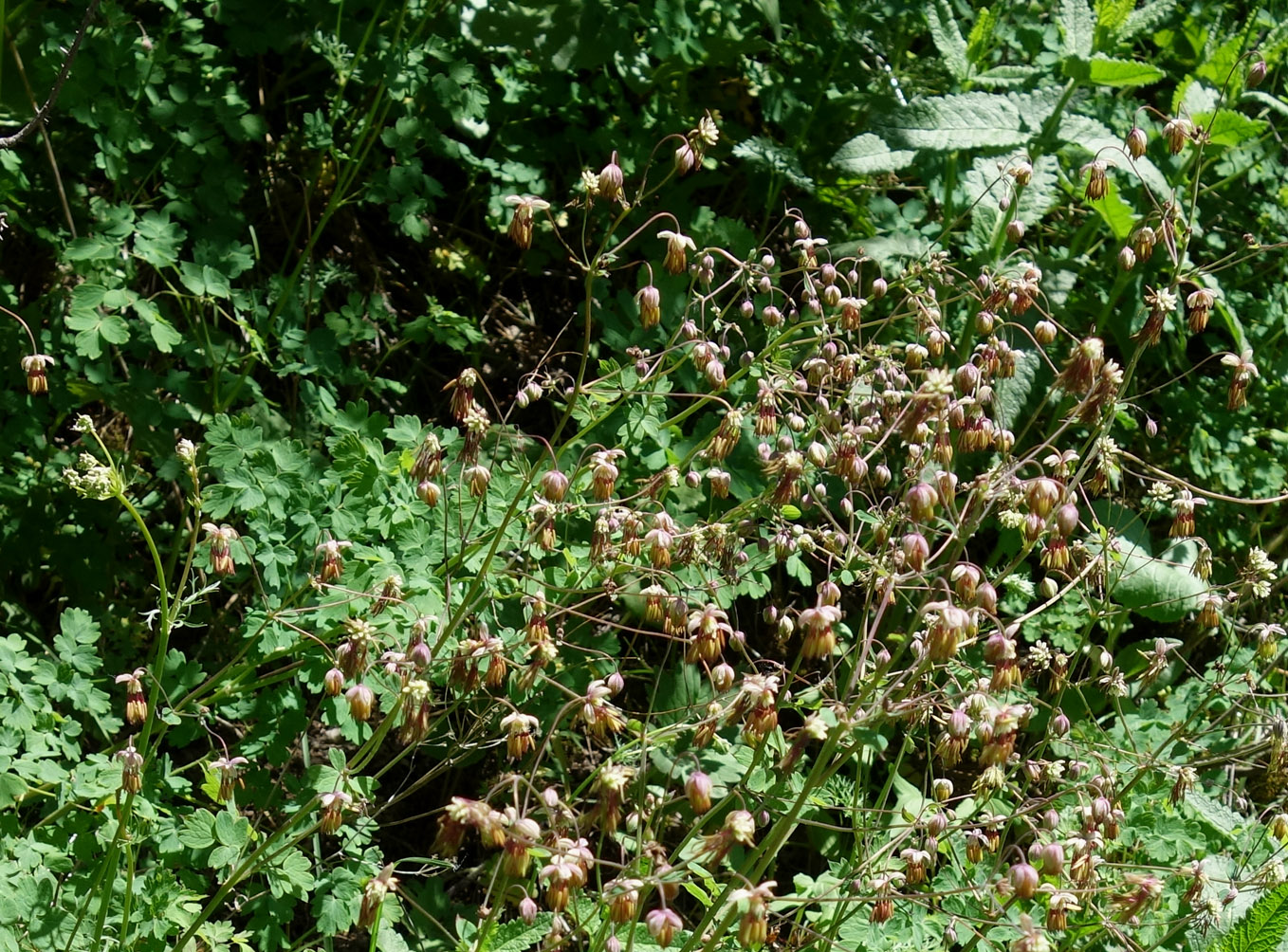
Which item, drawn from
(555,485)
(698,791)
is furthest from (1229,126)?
(698,791)

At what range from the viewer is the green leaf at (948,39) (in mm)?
3748

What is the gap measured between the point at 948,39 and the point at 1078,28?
380 millimetres

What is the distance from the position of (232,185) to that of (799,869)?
228 centimetres

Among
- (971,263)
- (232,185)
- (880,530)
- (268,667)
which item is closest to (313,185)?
(232,185)

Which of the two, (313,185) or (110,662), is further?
(313,185)

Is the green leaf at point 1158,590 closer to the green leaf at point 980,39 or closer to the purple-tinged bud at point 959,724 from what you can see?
the purple-tinged bud at point 959,724

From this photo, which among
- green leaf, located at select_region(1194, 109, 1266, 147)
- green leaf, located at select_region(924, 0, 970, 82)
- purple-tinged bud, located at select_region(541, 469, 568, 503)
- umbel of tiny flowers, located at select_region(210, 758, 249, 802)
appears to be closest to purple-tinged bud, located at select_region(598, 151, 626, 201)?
purple-tinged bud, located at select_region(541, 469, 568, 503)

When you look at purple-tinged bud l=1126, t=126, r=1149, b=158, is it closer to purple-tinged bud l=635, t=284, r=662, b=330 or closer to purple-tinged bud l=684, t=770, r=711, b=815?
purple-tinged bud l=635, t=284, r=662, b=330

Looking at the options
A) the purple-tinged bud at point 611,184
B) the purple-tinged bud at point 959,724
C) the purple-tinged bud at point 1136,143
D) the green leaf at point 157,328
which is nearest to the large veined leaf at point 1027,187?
the purple-tinged bud at point 1136,143

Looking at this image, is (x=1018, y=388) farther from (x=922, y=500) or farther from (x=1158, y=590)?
(x=922, y=500)

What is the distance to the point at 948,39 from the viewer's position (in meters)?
3.79

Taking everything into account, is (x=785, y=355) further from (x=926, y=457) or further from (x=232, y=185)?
(x=232, y=185)

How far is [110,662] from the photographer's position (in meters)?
2.90

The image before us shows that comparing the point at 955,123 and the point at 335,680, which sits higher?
the point at 955,123
